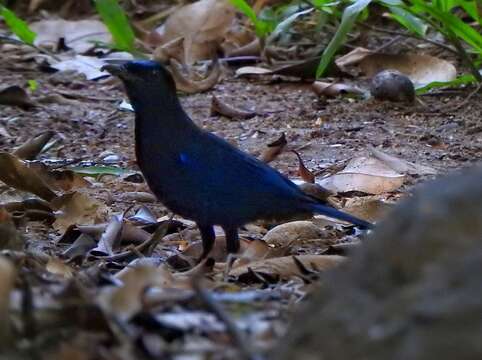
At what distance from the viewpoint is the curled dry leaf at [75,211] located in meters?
4.02

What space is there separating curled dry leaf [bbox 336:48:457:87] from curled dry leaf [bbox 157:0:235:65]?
0.79 m

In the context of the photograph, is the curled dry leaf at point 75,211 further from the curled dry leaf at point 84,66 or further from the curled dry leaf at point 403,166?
the curled dry leaf at point 84,66

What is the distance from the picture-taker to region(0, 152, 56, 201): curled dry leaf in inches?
164

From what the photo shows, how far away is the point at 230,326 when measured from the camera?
6.25 ft

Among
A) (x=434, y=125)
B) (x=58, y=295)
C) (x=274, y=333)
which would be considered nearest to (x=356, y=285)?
(x=274, y=333)

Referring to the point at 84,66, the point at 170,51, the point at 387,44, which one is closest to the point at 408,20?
the point at 387,44

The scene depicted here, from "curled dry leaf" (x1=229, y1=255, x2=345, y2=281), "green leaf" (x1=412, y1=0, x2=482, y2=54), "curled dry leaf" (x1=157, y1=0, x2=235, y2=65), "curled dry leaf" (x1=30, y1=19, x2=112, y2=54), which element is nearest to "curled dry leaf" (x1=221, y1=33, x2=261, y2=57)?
"curled dry leaf" (x1=157, y1=0, x2=235, y2=65)

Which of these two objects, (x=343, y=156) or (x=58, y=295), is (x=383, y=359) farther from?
(x=343, y=156)

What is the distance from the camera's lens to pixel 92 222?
13.3 feet

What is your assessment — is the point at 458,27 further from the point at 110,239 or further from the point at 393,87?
the point at 110,239

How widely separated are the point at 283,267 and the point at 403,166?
157cm

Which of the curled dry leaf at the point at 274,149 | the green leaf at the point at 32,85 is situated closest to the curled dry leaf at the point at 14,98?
the green leaf at the point at 32,85

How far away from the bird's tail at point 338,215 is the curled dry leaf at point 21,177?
3.50 ft

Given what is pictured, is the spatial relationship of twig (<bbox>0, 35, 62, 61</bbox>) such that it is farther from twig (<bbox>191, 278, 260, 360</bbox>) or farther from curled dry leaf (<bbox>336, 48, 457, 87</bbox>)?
twig (<bbox>191, 278, 260, 360</bbox>)
